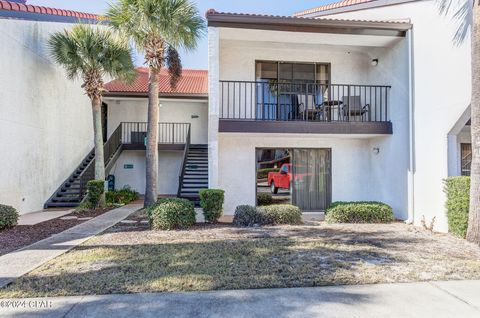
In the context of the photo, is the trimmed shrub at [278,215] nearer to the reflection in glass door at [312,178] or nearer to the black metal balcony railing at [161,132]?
the reflection in glass door at [312,178]

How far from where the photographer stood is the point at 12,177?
1034cm

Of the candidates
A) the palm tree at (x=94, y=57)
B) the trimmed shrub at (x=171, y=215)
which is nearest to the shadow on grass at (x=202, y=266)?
the trimmed shrub at (x=171, y=215)

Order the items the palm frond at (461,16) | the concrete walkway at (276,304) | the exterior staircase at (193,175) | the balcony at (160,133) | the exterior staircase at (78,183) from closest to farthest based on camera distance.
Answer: the concrete walkway at (276,304) < the palm frond at (461,16) < the exterior staircase at (78,183) < the exterior staircase at (193,175) < the balcony at (160,133)

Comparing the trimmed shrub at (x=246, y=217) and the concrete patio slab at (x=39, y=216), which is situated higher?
the trimmed shrub at (x=246, y=217)

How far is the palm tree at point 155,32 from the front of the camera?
938 cm

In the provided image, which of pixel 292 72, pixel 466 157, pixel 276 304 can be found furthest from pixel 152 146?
pixel 466 157

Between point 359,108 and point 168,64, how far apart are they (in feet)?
21.5

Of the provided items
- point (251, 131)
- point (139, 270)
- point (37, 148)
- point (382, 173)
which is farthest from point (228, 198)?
point (37, 148)

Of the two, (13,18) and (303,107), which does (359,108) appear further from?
(13,18)

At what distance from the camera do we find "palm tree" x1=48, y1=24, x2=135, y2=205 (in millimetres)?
11594

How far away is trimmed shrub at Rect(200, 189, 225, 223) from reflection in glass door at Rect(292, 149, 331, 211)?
3576 mm

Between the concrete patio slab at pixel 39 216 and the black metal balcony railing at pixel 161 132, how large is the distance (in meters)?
6.12

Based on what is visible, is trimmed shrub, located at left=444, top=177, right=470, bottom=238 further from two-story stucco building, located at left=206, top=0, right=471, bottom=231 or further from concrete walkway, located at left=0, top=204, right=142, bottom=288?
concrete walkway, located at left=0, top=204, right=142, bottom=288

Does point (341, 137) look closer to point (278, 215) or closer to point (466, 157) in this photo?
point (466, 157)
